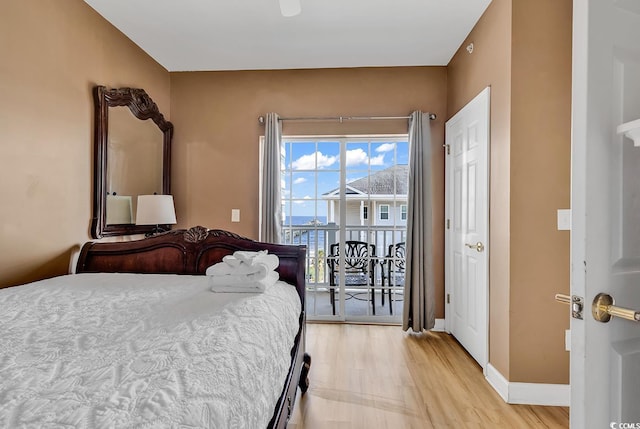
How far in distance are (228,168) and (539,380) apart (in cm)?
320

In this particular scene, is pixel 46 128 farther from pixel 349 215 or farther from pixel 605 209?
pixel 605 209

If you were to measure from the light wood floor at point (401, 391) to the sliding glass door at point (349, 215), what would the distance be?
614mm

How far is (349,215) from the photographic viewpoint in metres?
3.62

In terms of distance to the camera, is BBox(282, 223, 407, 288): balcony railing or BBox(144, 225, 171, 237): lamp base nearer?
BBox(144, 225, 171, 237): lamp base

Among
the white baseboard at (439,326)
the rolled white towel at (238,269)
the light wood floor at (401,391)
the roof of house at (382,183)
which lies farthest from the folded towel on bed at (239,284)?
the white baseboard at (439,326)

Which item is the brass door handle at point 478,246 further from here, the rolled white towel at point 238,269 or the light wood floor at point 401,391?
the rolled white towel at point 238,269

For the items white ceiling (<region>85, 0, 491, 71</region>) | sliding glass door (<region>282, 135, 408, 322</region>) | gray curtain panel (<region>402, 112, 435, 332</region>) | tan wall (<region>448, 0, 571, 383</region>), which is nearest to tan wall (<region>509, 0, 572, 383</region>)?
tan wall (<region>448, 0, 571, 383</region>)

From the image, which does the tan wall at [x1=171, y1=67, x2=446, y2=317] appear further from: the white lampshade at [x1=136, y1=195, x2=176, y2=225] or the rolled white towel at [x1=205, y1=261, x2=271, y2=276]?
the rolled white towel at [x1=205, y1=261, x2=271, y2=276]

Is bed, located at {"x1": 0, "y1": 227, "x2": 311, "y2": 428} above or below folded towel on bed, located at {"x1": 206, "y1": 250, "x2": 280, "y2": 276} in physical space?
below

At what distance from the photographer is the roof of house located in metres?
3.61

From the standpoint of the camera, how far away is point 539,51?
211cm

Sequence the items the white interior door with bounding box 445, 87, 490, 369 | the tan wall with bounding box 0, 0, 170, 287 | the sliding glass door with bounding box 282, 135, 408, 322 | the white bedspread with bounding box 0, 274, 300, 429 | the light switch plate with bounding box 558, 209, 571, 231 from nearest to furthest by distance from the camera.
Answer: the white bedspread with bounding box 0, 274, 300, 429 → the tan wall with bounding box 0, 0, 170, 287 → the light switch plate with bounding box 558, 209, 571, 231 → the white interior door with bounding box 445, 87, 490, 369 → the sliding glass door with bounding box 282, 135, 408, 322

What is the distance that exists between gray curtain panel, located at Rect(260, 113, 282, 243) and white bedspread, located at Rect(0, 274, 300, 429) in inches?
65.3

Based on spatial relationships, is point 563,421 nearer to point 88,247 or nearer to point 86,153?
point 88,247
